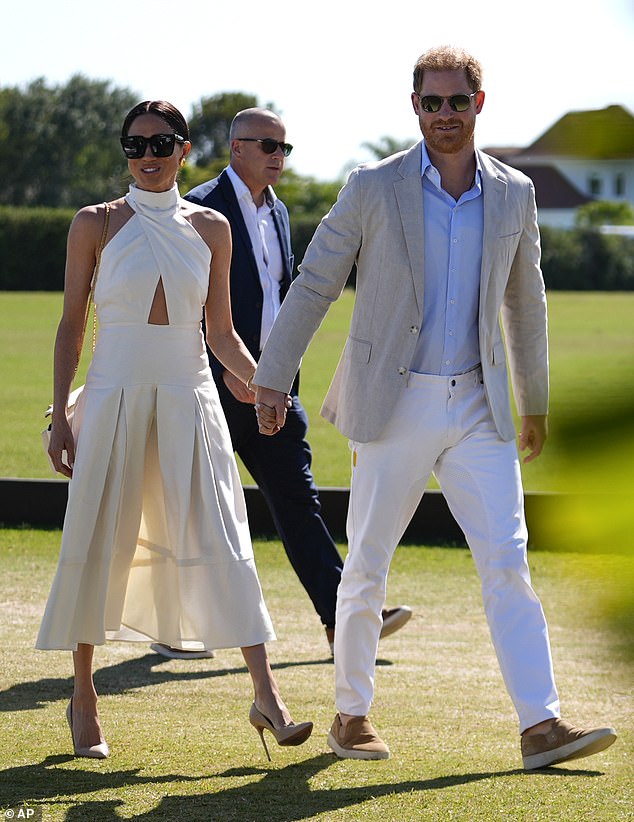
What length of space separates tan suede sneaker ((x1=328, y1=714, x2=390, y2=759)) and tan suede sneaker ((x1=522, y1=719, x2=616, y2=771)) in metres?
0.45

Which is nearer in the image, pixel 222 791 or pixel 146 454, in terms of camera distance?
pixel 222 791

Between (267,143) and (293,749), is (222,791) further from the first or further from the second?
(267,143)

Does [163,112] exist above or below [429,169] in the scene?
above

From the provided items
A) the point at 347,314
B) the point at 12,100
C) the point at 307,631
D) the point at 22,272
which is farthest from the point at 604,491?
the point at 22,272

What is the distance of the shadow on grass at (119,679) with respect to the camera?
4.86 metres

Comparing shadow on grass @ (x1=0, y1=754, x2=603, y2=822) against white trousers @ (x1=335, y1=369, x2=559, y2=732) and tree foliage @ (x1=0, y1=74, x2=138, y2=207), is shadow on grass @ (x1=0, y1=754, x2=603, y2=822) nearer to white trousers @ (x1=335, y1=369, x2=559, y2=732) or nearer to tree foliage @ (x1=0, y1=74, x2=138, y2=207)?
white trousers @ (x1=335, y1=369, x2=559, y2=732)

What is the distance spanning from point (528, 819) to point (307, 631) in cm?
267

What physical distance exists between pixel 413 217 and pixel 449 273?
20 centimetres

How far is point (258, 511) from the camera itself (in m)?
8.33

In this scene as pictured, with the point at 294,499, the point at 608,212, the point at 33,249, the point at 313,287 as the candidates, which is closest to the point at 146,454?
the point at 313,287

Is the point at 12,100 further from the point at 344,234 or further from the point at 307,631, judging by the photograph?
the point at 307,631

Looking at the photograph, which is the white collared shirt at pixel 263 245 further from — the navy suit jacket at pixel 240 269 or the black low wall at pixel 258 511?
the black low wall at pixel 258 511

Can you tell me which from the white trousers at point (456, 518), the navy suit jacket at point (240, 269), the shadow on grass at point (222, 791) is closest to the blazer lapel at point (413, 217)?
the white trousers at point (456, 518)

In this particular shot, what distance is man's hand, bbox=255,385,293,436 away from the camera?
4.24m
